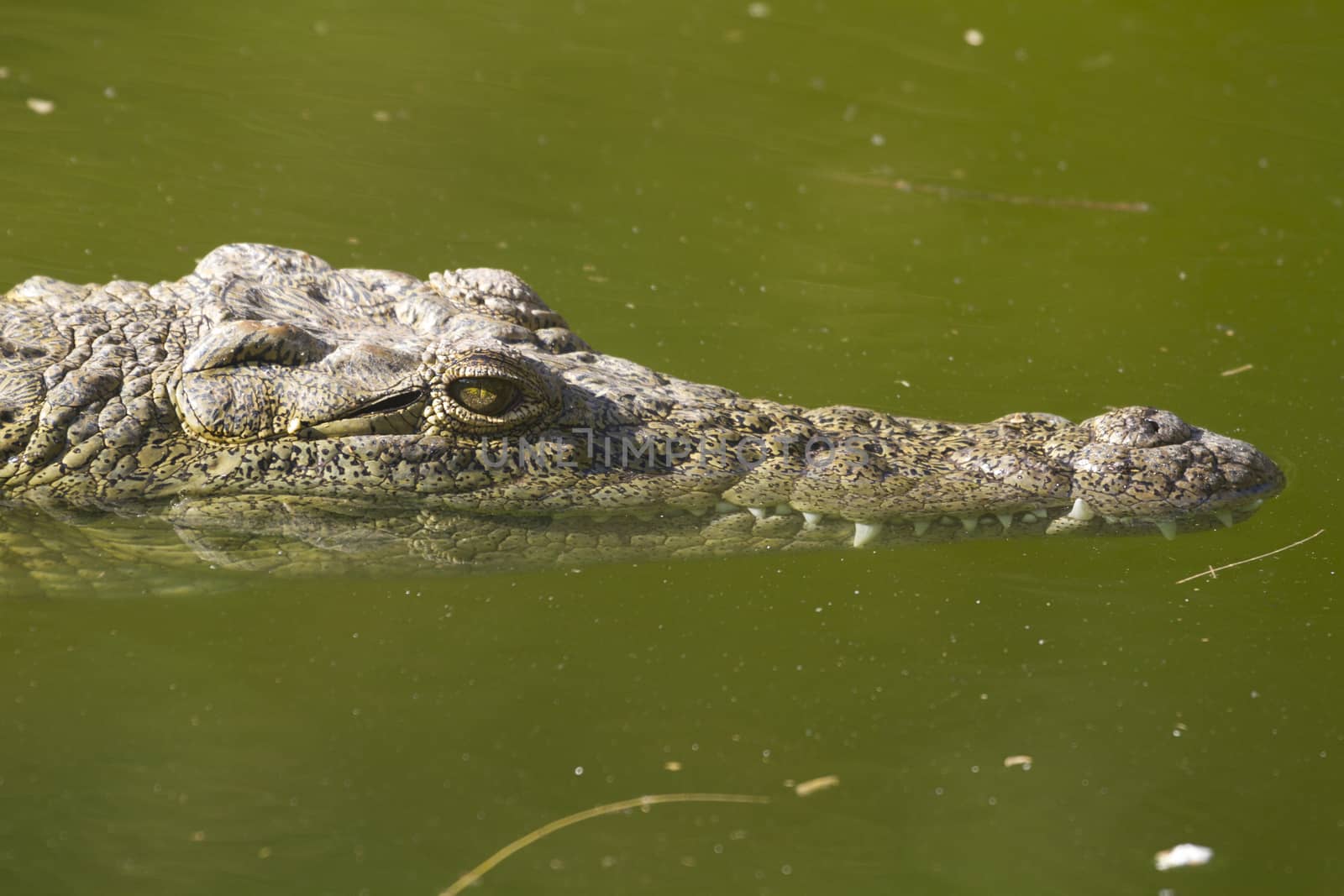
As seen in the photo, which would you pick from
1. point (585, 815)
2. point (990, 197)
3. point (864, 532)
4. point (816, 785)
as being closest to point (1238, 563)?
point (864, 532)

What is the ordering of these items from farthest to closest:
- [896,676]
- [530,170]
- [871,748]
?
[530,170], [896,676], [871,748]

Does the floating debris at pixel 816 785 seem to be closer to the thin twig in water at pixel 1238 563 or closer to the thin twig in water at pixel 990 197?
the thin twig in water at pixel 1238 563

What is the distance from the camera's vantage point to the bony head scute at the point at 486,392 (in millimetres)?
4555

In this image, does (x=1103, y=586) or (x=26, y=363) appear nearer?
(x=26, y=363)

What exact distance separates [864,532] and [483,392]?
1436mm

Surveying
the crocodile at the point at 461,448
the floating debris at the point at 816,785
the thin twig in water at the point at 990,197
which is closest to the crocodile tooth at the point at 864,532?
the crocodile at the point at 461,448

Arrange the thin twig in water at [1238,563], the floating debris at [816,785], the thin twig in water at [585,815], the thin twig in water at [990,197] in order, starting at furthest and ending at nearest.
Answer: the thin twig in water at [990,197], the thin twig in water at [1238,563], the floating debris at [816,785], the thin twig in water at [585,815]

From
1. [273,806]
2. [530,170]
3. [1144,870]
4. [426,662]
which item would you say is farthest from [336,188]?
[1144,870]

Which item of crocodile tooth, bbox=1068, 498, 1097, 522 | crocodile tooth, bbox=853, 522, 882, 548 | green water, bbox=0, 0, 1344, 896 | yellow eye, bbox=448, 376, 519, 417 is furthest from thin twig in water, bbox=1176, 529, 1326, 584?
yellow eye, bbox=448, 376, 519, 417

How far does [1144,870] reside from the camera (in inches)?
151

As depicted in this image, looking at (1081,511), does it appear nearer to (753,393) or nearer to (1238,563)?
(1238,563)

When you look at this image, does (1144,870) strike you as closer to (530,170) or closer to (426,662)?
(426,662)

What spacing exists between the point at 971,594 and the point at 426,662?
202 centimetres

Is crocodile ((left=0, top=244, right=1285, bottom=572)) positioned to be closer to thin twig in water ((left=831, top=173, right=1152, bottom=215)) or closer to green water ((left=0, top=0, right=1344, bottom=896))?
green water ((left=0, top=0, right=1344, bottom=896))
